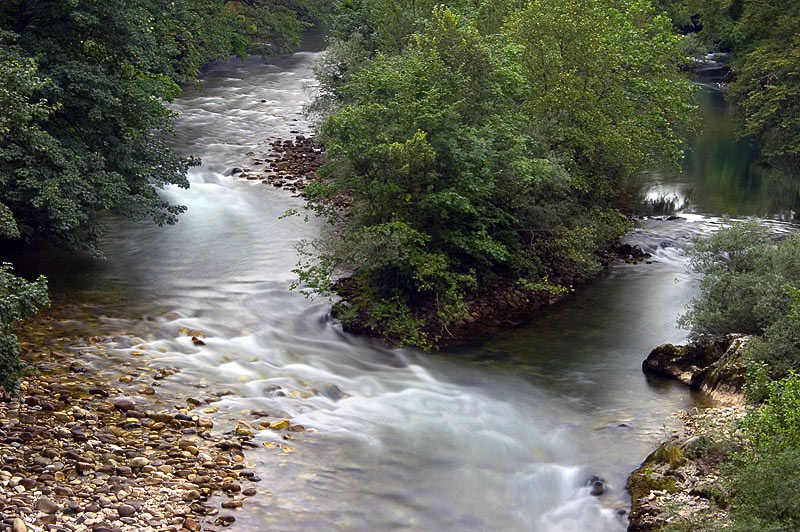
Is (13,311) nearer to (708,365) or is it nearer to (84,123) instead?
(84,123)

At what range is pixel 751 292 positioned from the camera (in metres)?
17.6

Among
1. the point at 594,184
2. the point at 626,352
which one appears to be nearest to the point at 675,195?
the point at 594,184

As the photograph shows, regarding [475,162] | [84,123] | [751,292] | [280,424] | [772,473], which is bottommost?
[280,424]

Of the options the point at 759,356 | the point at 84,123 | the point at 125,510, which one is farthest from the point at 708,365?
the point at 84,123

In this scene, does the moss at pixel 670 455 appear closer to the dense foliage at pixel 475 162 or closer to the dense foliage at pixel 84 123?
the dense foliage at pixel 475 162

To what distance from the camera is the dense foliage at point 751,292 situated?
14.4m

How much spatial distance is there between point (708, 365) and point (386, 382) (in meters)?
6.42

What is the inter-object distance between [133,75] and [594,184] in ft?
44.7

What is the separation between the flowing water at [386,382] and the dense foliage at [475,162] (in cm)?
130

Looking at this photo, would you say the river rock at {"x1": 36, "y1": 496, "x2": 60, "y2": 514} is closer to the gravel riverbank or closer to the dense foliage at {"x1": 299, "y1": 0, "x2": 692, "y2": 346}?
the gravel riverbank

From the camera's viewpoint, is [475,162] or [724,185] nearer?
[475,162]

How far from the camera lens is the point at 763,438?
33.4 ft

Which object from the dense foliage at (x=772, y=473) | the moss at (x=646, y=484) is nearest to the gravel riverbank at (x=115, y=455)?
the moss at (x=646, y=484)

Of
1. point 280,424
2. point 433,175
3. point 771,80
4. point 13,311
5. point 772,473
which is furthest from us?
point 771,80
